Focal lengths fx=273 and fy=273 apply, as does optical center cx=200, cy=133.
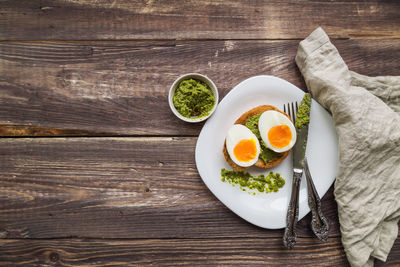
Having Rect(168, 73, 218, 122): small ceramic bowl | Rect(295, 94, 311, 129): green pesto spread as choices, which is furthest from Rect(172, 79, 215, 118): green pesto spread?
Rect(295, 94, 311, 129): green pesto spread

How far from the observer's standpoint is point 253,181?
1.40 meters

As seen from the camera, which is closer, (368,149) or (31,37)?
(368,149)

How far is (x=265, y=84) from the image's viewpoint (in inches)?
54.4

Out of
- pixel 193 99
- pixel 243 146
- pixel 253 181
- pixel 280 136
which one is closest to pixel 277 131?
pixel 280 136

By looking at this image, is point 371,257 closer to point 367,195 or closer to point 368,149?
point 367,195

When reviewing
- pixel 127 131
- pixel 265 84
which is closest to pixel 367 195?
pixel 265 84

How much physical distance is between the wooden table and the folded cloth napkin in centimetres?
10

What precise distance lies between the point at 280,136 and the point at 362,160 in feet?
1.35

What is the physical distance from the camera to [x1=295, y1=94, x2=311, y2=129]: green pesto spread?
1.34m

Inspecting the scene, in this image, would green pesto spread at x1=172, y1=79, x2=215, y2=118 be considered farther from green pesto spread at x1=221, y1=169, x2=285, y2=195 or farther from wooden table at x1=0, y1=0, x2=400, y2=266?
green pesto spread at x1=221, y1=169, x2=285, y2=195

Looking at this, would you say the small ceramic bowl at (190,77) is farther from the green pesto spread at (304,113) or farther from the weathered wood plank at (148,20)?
the green pesto spread at (304,113)

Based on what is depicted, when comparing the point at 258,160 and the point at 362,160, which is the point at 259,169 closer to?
the point at 258,160

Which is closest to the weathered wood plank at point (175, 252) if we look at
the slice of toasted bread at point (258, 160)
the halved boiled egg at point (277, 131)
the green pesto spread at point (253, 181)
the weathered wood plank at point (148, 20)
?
the green pesto spread at point (253, 181)

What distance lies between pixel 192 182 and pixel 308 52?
2.90 feet
